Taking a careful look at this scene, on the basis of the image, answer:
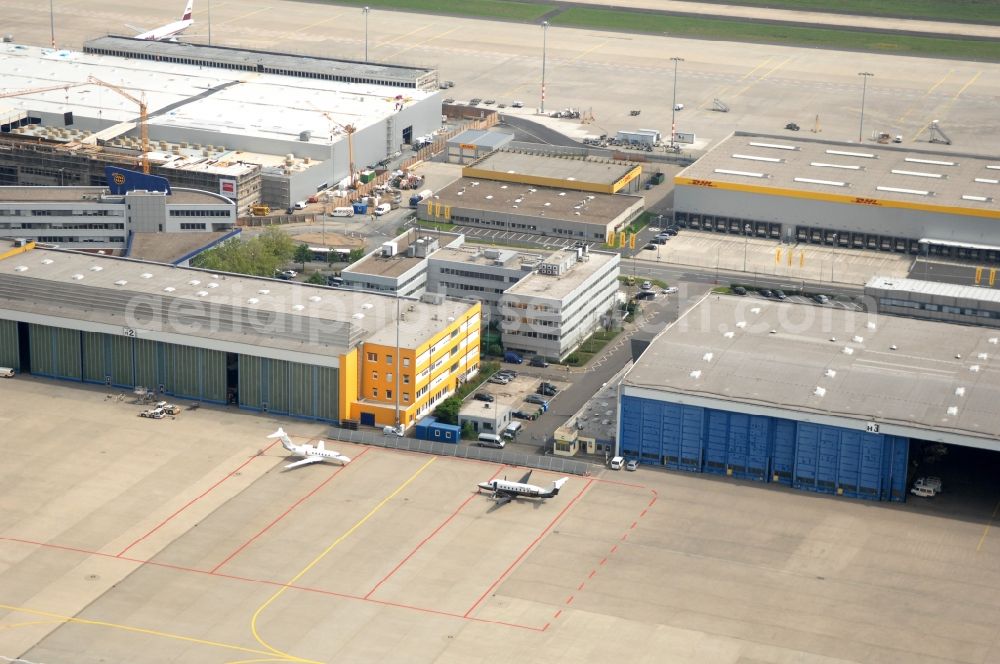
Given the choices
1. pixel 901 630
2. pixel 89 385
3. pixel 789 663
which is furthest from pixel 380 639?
pixel 89 385

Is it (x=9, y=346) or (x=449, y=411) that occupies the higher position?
(x=9, y=346)

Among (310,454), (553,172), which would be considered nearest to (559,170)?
(553,172)

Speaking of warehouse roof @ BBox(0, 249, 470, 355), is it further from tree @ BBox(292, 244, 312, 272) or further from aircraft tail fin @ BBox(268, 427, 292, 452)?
tree @ BBox(292, 244, 312, 272)

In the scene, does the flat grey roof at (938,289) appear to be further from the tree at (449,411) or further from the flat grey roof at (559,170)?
the flat grey roof at (559,170)

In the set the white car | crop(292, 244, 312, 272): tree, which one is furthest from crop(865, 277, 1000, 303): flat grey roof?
crop(292, 244, 312, 272): tree

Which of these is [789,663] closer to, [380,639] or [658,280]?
[380,639]

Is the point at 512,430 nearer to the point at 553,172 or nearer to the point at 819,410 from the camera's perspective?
the point at 819,410

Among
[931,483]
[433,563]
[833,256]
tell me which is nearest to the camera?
[433,563]
